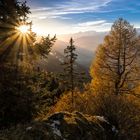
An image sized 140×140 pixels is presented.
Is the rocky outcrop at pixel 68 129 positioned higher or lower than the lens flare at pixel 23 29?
lower

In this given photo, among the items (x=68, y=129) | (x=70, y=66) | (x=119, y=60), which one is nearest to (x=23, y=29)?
(x=68, y=129)

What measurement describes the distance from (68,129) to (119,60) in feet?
65.0

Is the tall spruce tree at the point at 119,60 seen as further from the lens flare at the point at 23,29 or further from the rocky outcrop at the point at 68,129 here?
the rocky outcrop at the point at 68,129

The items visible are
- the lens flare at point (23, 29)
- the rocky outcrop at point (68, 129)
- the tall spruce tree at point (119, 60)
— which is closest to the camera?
the rocky outcrop at point (68, 129)

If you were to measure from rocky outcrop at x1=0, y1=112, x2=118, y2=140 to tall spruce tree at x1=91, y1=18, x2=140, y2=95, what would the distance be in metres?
16.3

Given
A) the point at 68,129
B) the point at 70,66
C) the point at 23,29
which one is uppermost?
the point at 23,29

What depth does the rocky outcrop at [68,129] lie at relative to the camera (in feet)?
34.8

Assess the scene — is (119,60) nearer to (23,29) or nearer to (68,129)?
(23,29)

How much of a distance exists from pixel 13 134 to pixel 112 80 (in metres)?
22.3

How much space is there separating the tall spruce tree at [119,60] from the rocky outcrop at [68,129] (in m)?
16.3

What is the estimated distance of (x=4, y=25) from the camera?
1739 cm

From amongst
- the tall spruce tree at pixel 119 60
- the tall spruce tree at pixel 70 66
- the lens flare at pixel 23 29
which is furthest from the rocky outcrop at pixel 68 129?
the tall spruce tree at pixel 70 66

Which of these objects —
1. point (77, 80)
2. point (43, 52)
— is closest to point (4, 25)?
point (43, 52)

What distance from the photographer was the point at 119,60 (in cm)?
3105
